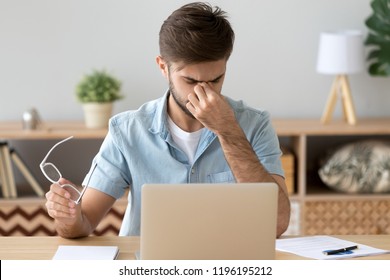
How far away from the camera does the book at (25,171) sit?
4.20 metres

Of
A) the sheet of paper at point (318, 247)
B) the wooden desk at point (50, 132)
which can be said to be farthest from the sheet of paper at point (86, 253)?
the wooden desk at point (50, 132)

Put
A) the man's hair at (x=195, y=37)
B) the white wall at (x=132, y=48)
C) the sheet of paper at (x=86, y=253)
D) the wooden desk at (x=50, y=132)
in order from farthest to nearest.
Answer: the white wall at (x=132, y=48) → the wooden desk at (x=50, y=132) → the man's hair at (x=195, y=37) → the sheet of paper at (x=86, y=253)

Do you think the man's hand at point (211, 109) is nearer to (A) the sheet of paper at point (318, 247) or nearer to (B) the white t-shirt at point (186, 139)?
(B) the white t-shirt at point (186, 139)

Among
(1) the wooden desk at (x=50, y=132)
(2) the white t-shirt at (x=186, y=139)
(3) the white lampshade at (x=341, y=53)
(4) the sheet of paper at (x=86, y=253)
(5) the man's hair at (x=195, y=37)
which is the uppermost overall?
(5) the man's hair at (x=195, y=37)

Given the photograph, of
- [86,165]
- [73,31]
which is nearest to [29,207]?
[86,165]

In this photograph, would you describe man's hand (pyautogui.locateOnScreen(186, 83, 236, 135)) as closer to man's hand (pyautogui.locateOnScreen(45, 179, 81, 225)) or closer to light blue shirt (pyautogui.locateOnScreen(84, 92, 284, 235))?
light blue shirt (pyautogui.locateOnScreen(84, 92, 284, 235))

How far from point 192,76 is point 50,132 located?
5.57 feet

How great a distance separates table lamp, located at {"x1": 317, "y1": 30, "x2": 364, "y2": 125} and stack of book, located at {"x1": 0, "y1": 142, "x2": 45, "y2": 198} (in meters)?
1.43

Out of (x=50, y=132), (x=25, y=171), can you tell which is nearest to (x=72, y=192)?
(x=50, y=132)

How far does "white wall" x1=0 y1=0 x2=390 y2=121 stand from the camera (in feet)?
14.2

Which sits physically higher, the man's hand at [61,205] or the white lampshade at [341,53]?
the white lampshade at [341,53]

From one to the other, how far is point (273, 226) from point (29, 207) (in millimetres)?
2398

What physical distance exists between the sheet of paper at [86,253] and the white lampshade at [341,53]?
2.12m
